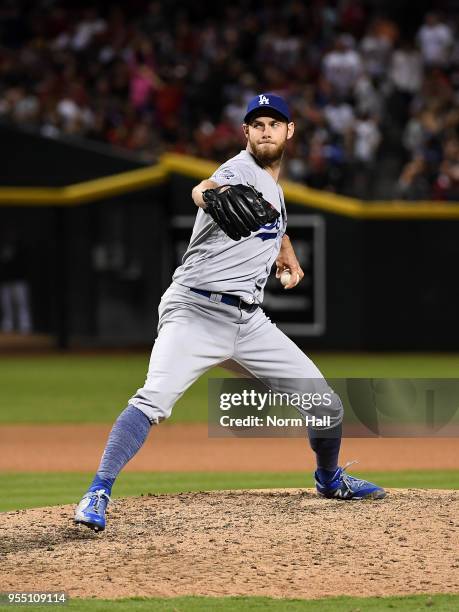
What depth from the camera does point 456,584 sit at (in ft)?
14.6

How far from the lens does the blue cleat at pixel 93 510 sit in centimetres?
489

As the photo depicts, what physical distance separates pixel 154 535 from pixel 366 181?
11.1m

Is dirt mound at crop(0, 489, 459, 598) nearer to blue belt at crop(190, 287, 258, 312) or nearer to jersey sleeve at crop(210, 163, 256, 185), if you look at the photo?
blue belt at crop(190, 287, 258, 312)

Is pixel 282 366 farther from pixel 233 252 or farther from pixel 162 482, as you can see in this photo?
pixel 162 482

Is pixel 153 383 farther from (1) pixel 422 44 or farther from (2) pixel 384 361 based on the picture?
(1) pixel 422 44

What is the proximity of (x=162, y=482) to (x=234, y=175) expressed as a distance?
8.79ft

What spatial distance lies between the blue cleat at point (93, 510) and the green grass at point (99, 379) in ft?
17.3

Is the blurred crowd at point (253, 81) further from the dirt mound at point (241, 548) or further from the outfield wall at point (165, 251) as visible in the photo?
the dirt mound at point (241, 548)

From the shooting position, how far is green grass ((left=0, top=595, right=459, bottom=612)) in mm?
4109

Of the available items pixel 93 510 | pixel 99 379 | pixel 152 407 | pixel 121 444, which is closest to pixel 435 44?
pixel 99 379

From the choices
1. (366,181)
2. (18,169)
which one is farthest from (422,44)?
(18,169)

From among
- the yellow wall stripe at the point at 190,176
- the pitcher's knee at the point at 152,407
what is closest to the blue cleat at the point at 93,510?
the pitcher's knee at the point at 152,407

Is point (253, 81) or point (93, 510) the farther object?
point (253, 81)

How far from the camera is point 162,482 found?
725 cm
